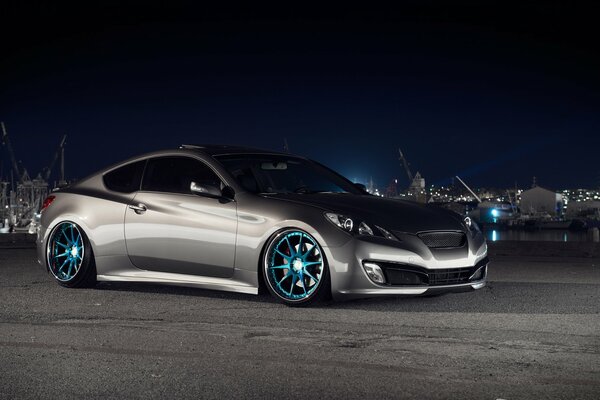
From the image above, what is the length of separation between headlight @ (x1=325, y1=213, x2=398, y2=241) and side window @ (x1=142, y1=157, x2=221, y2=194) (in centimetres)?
151

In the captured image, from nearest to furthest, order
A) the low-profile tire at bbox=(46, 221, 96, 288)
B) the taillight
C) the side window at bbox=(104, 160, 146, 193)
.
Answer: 1. the side window at bbox=(104, 160, 146, 193)
2. the low-profile tire at bbox=(46, 221, 96, 288)
3. the taillight

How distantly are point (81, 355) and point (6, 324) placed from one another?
1.68 meters

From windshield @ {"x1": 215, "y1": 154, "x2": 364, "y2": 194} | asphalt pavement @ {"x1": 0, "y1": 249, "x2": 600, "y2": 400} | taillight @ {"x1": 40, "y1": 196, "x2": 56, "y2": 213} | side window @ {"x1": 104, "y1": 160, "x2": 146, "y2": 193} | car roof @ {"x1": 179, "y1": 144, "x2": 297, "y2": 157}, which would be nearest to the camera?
asphalt pavement @ {"x1": 0, "y1": 249, "x2": 600, "y2": 400}

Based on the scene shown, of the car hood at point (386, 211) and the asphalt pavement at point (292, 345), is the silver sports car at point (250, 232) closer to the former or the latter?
the car hood at point (386, 211)

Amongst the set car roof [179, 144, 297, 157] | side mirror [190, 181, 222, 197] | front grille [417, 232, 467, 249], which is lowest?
front grille [417, 232, 467, 249]

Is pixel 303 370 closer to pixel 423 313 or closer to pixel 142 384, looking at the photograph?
pixel 142 384

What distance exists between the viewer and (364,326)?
6.71 metres

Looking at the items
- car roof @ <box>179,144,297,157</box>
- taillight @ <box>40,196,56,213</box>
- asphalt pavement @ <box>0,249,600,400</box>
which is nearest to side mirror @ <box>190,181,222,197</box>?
car roof @ <box>179,144,297,157</box>

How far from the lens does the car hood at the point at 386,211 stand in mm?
7617

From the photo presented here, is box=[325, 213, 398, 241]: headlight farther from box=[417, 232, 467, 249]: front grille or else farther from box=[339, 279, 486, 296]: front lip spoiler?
box=[339, 279, 486, 296]: front lip spoiler

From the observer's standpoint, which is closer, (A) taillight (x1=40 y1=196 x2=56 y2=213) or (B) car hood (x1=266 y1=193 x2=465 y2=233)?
(B) car hood (x1=266 y1=193 x2=465 y2=233)

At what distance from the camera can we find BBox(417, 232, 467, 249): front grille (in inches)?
300

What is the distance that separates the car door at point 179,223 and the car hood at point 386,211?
64 cm

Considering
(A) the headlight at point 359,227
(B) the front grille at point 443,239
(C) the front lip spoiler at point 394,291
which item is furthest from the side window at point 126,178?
(B) the front grille at point 443,239
